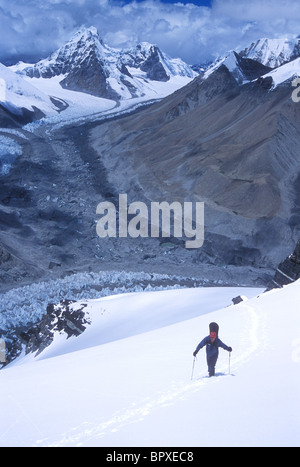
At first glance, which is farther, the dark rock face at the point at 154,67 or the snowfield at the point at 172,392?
the dark rock face at the point at 154,67

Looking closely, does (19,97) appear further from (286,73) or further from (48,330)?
(48,330)

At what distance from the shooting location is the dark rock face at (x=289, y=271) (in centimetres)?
1415

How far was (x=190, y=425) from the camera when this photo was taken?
509cm

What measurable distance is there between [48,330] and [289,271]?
707 centimetres

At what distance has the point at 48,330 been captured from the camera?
1510cm

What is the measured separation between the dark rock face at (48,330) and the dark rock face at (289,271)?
557 cm

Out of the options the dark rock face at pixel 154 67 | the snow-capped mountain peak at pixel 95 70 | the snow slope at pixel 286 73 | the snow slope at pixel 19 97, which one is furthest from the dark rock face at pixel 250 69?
the dark rock face at pixel 154 67

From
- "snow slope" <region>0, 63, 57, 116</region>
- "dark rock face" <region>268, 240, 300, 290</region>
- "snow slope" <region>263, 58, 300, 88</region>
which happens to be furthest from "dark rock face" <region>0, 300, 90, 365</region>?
"snow slope" <region>0, 63, 57, 116</region>

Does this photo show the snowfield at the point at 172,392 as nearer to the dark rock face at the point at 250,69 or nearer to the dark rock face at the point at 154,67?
the dark rock face at the point at 250,69

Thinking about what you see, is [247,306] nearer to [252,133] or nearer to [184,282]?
[184,282]

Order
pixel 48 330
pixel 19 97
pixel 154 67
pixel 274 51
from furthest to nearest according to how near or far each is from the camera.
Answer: pixel 154 67
pixel 274 51
pixel 19 97
pixel 48 330

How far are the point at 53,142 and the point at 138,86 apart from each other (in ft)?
196

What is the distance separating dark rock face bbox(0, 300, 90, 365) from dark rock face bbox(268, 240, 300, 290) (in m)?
5.57

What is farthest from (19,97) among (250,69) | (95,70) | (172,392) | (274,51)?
(172,392)
